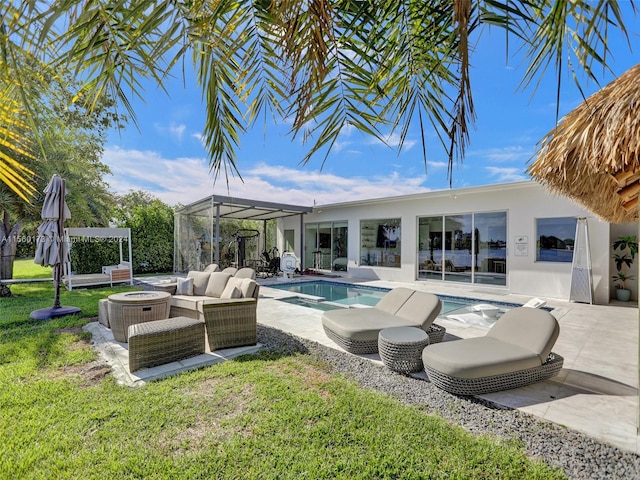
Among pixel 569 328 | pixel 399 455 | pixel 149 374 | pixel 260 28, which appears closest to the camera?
pixel 260 28

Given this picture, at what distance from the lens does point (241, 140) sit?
75.4 inches

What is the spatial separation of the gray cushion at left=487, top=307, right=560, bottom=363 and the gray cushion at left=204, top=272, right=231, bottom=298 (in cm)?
483

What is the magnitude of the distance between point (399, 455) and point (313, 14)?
2.60 meters

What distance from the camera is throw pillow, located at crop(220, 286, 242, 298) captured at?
16.4 feet

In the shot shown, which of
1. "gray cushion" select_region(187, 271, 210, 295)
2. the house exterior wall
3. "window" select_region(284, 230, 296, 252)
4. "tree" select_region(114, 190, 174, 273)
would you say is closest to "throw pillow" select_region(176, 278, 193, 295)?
"gray cushion" select_region(187, 271, 210, 295)

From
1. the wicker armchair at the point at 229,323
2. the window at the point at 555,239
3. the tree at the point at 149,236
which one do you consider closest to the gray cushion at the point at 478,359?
the wicker armchair at the point at 229,323

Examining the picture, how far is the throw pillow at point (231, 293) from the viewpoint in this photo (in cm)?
500

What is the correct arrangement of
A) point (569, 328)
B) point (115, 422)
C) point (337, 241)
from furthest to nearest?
1. point (337, 241)
2. point (569, 328)
3. point (115, 422)

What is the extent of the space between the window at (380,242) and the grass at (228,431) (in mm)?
9484

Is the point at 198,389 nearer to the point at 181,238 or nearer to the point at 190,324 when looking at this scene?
the point at 190,324

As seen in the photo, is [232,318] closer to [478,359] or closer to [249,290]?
[249,290]

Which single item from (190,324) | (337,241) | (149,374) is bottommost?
(149,374)

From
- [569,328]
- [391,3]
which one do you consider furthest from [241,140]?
[569,328]

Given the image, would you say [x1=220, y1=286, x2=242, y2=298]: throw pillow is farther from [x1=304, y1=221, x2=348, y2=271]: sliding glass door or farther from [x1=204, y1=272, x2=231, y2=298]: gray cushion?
[x1=304, y1=221, x2=348, y2=271]: sliding glass door
